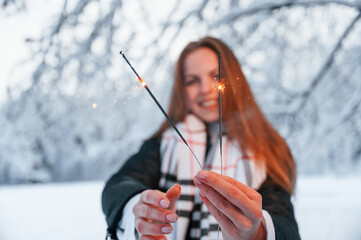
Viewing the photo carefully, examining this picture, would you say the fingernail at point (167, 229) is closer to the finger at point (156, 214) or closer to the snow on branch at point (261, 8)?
the finger at point (156, 214)

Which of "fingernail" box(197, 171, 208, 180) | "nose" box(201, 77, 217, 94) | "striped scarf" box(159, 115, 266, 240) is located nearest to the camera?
"fingernail" box(197, 171, 208, 180)

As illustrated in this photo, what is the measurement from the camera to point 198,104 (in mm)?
483

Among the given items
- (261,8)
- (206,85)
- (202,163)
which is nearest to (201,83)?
(206,85)

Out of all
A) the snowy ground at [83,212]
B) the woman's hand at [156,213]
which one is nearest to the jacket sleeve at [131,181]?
the woman's hand at [156,213]

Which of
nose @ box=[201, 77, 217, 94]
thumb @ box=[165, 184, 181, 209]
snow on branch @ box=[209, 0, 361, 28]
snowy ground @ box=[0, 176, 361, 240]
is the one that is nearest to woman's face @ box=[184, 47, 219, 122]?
nose @ box=[201, 77, 217, 94]

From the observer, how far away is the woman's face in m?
0.42

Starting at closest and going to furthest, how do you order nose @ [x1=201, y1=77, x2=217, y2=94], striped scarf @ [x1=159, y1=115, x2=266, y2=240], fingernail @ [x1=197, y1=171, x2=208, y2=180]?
fingernail @ [x1=197, y1=171, x2=208, y2=180], nose @ [x1=201, y1=77, x2=217, y2=94], striped scarf @ [x1=159, y1=115, x2=266, y2=240]

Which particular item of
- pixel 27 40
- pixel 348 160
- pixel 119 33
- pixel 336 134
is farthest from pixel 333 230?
pixel 27 40

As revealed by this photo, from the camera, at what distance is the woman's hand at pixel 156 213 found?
31 centimetres

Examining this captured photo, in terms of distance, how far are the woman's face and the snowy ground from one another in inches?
12.0

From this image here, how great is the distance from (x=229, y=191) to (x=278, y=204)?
256mm

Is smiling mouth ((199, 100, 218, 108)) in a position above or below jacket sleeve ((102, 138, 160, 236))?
above

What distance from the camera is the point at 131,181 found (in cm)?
54

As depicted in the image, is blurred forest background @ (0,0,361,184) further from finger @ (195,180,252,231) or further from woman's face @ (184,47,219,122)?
finger @ (195,180,252,231)
